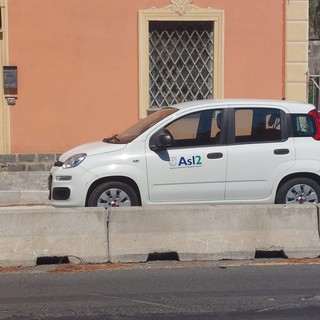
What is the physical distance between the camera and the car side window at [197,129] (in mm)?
8727

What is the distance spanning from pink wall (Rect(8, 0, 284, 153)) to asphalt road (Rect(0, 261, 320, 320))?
7.43m

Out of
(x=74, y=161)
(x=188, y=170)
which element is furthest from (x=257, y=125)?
(x=74, y=161)

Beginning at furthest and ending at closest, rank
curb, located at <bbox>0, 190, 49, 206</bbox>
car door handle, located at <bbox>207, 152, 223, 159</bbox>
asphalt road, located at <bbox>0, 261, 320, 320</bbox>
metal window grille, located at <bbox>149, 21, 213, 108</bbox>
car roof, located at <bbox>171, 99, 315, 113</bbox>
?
metal window grille, located at <bbox>149, 21, 213, 108</bbox>
curb, located at <bbox>0, 190, 49, 206</bbox>
car roof, located at <bbox>171, 99, 315, 113</bbox>
car door handle, located at <bbox>207, 152, 223, 159</bbox>
asphalt road, located at <bbox>0, 261, 320, 320</bbox>

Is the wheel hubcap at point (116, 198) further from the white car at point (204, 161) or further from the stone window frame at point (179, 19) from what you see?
the stone window frame at point (179, 19)

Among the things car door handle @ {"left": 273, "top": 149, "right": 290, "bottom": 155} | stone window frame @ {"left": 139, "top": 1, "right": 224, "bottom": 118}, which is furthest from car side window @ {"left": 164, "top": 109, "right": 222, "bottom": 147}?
stone window frame @ {"left": 139, "top": 1, "right": 224, "bottom": 118}

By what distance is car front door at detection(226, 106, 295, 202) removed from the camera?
866cm

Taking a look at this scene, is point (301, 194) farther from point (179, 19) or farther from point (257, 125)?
point (179, 19)

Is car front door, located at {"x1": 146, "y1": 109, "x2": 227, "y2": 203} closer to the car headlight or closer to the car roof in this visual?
the car roof

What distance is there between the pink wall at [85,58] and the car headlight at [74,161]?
5.72 m

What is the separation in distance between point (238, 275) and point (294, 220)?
110cm

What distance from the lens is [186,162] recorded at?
8.55m

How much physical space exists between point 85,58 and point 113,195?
636 centimetres

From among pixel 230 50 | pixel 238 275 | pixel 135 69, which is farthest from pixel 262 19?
pixel 238 275

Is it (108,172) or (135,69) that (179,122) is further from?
(135,69)
